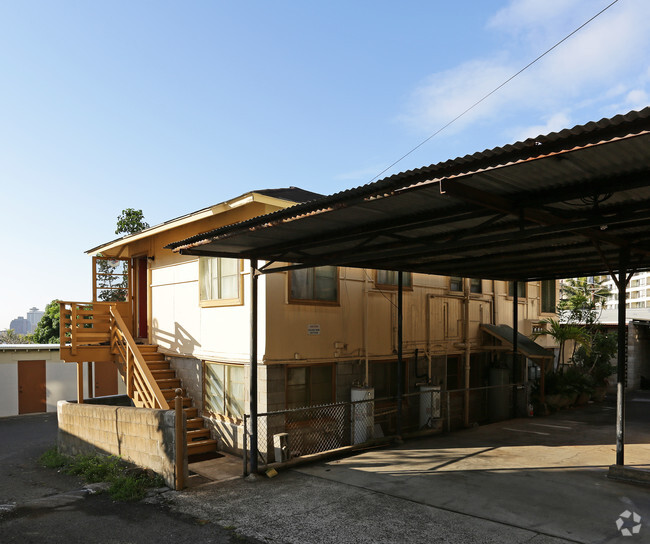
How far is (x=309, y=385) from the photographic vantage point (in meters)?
11.0

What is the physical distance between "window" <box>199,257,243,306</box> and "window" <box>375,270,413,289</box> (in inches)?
136

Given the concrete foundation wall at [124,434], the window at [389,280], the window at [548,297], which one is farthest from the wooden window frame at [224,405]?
the window at [548,297]

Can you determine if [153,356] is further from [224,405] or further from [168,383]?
[224,405]

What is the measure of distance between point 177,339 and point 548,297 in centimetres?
1351

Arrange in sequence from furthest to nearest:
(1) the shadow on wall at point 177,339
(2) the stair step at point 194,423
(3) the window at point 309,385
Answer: (1) the shadow on wall at point 177,339, (2) the stair step at point 194,423, (3) the window at point 309,385

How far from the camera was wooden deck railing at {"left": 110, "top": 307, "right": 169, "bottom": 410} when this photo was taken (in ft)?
36.7

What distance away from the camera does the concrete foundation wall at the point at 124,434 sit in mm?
8250

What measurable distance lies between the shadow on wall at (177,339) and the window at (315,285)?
3.05 meters

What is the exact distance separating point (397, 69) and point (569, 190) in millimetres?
9103

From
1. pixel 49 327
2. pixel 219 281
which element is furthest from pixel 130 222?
pixel 219 281

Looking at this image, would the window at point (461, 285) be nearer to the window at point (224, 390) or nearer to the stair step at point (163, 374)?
the window at point (224, 390)

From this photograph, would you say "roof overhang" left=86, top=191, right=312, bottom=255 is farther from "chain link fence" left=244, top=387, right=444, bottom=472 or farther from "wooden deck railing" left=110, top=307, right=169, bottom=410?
"chain link fence" left=244, top=387, right=444, bottom=472

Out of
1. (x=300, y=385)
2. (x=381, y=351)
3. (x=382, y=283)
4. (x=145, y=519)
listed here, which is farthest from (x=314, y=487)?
(x=382, y=283)

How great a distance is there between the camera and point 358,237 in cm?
791
